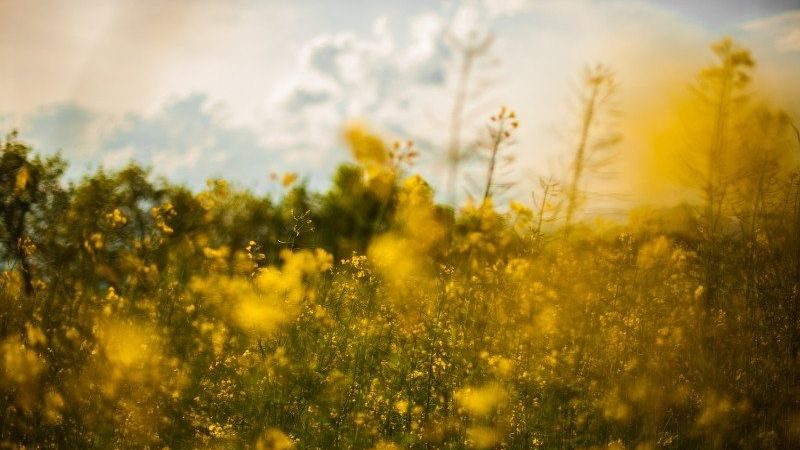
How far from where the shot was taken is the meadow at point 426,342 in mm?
3215

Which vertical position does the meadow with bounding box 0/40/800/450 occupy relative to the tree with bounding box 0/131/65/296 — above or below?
below

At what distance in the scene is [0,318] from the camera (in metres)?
3.16

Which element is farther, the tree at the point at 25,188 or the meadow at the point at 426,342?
the tree at the point at 25,188

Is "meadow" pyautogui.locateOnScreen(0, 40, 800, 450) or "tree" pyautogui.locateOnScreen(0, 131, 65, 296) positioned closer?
"meadow" pyautogui.locateOnScreen(0, 40, 800, 450)

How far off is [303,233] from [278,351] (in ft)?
2.42

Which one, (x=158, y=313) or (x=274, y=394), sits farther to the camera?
(x=158, y=313)

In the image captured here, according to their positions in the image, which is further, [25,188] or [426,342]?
[25,188]

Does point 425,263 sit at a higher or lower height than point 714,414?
higher

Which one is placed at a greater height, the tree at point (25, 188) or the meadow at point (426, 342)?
the tree at point (25, 188)

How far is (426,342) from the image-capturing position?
148 inches

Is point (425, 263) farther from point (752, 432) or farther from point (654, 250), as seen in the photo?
point (752, 432)

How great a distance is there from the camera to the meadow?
3.21 m

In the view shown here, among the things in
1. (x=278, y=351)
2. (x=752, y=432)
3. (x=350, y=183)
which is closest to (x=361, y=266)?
(x=278, y=351)

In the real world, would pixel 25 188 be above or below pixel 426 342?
above
